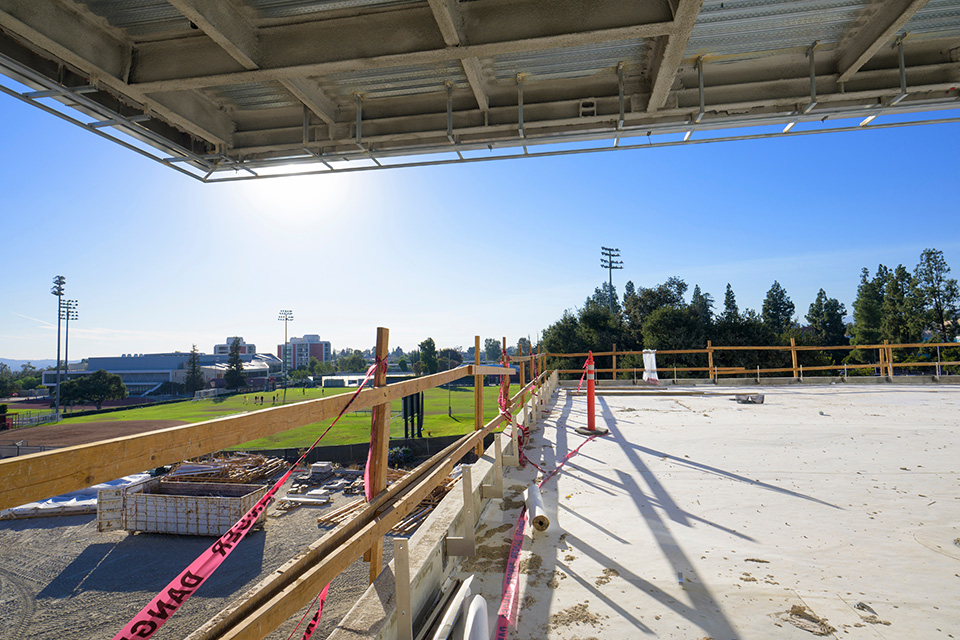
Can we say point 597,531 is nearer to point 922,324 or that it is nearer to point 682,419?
point 682,419

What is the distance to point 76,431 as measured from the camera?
174 ft

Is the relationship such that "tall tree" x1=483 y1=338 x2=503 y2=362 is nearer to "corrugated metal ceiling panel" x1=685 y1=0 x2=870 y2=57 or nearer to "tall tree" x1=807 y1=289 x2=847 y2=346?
"tall tree" x1=807 y1=289 x2=847 y2=346

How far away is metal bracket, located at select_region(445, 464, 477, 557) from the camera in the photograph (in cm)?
310

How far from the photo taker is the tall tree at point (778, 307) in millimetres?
86750

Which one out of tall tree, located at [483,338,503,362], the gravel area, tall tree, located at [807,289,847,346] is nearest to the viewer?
the gravel area

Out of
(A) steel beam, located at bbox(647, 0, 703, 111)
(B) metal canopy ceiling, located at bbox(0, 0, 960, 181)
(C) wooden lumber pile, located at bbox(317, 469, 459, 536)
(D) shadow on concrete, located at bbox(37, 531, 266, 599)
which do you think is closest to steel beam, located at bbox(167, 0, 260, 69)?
(B) metal canopy ceiling, located at bbox(0, 0, 960, 181)

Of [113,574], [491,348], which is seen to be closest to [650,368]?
[113,574]

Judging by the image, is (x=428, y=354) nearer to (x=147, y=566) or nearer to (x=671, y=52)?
(x=147, y=566)

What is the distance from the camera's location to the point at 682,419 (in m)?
8.86

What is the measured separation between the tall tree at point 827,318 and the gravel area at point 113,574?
286 ft

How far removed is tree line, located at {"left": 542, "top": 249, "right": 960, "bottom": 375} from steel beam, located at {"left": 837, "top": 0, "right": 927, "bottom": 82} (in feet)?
82.4

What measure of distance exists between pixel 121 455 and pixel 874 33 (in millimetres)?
6218

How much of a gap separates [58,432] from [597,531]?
6985 cm

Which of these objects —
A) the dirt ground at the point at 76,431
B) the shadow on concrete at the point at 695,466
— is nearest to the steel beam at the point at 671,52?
the shadow on concrete at the point at 695,466
